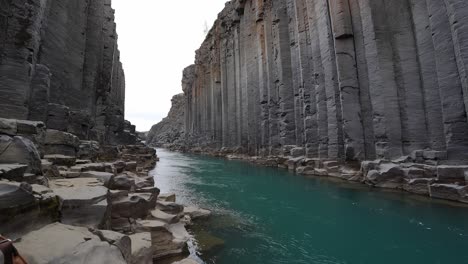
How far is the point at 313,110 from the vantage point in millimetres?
17766

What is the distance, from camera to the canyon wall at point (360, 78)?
9516mm

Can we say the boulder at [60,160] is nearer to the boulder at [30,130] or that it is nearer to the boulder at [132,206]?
the boulder at [30,130]

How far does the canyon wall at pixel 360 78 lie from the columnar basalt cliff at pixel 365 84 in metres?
0.04

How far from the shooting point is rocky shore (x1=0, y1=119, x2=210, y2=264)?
8.34 ft

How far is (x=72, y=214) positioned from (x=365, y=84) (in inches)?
567

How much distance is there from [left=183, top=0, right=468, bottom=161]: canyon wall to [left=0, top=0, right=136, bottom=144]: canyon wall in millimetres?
13497

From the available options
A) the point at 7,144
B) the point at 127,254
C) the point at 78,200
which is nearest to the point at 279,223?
the point at 127,254

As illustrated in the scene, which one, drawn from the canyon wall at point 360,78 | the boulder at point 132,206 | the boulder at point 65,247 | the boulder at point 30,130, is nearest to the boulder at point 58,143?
the boulder at point 30,130

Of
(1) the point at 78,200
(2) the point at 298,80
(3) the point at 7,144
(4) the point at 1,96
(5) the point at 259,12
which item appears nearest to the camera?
(1) the point at 78,200

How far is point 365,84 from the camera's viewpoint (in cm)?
1370

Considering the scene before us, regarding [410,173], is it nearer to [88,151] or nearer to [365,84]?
[365,84]

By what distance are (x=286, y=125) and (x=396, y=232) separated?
15.6 metres

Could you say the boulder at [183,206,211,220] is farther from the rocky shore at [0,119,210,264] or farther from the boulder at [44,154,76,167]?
the boulder at [44,154,76,167]

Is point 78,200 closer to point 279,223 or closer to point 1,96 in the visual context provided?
point 279,223
